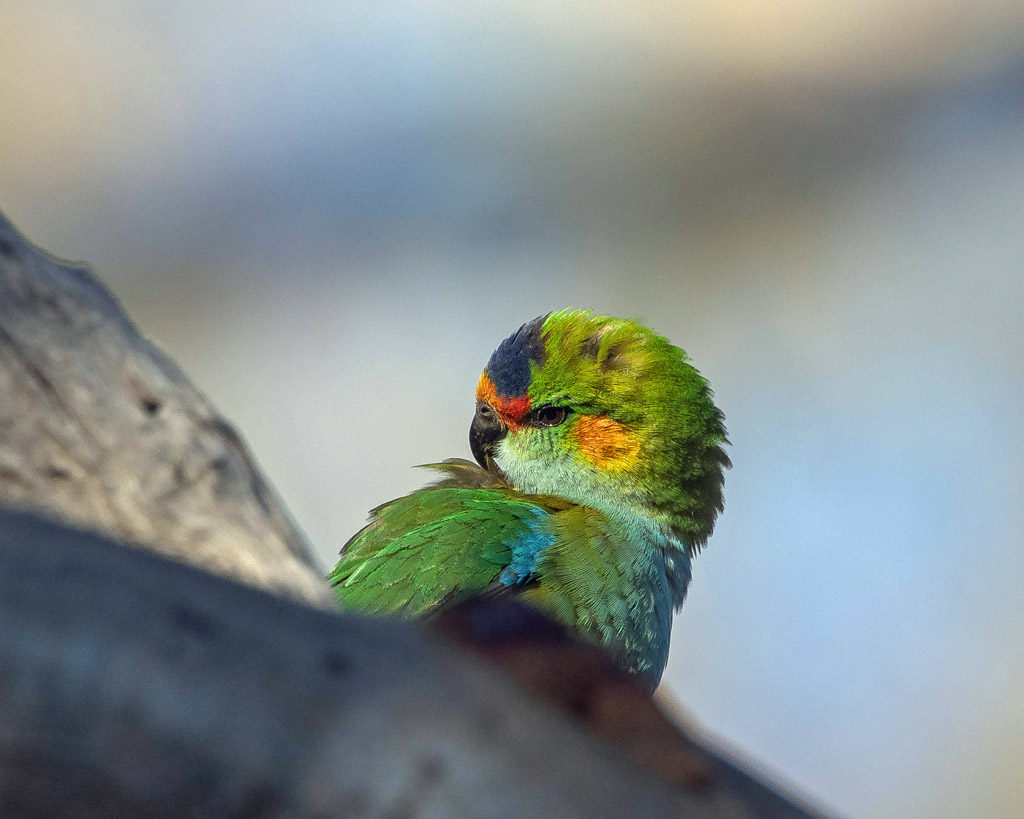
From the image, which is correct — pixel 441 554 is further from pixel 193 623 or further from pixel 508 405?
pixel 193 623

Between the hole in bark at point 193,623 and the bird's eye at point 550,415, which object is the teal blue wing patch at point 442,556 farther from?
the hole in bark at point 193,623

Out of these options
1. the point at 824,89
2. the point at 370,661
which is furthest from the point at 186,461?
the point at 824,89

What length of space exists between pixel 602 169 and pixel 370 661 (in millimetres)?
5566

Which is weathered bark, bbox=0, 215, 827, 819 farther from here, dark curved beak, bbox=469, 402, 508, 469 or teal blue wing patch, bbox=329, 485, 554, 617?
dark curved beak, bbox=469, 402, 508, 469

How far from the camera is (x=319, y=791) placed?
1.90 feet

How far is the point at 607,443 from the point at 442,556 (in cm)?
63

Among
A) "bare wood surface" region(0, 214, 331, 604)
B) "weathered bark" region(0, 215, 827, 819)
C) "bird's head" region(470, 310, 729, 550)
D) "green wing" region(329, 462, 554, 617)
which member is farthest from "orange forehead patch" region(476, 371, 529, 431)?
"weathered bark" region(0, 215, 827, 819)

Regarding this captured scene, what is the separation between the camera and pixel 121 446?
117 centimetres

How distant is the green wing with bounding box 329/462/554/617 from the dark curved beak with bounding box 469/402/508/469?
0.35 metres

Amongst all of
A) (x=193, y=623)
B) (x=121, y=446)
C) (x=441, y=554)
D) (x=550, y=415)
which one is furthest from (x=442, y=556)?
(x=193, y=623)

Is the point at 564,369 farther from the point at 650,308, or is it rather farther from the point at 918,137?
the point at 918,137

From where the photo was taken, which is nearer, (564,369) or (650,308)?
(564,369)

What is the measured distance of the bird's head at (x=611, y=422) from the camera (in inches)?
101

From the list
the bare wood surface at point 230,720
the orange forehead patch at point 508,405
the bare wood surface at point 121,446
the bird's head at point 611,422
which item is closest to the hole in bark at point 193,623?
the bare wood surface at point 230,720
